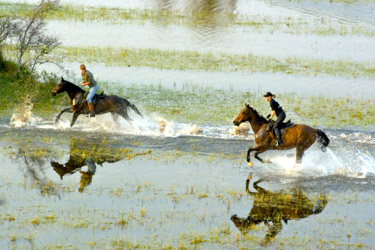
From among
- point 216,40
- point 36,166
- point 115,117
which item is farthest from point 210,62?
point 36,166

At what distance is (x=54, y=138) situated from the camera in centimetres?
2181

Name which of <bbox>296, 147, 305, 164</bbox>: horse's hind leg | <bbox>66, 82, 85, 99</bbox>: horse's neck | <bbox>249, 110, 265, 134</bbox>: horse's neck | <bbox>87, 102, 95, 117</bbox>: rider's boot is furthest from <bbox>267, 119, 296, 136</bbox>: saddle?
<bbox>66, 82, 85, 99</bbox>: horse's neck

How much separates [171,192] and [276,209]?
3043 millimetres

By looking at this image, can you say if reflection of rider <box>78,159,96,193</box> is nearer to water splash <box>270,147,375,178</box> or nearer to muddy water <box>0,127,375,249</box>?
muddy water <box>0,127,375,249</box>

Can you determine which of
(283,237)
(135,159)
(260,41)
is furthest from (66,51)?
(283,237)

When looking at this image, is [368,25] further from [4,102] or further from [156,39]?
[4,102]

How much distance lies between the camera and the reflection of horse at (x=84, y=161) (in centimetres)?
1805

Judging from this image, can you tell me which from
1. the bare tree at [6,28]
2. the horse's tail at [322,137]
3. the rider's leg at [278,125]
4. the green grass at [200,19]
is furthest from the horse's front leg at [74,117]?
the green grass at [200,19]

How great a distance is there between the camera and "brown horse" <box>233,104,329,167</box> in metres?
18.5

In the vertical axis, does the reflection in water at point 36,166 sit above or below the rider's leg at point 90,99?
below

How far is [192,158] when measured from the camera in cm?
2009

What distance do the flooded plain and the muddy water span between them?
5 centimetres

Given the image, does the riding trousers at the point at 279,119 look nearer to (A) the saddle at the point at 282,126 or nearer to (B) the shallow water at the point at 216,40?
(A) the saddle at the point at 282,126

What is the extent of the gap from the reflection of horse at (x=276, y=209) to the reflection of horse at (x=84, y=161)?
4.90 meters
